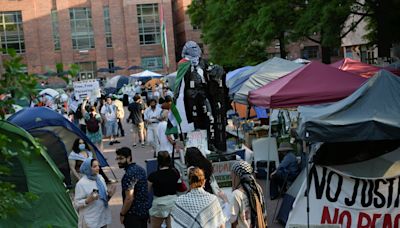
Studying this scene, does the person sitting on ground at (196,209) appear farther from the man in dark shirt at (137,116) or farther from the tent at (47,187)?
the man in dark shirt at (137,116)

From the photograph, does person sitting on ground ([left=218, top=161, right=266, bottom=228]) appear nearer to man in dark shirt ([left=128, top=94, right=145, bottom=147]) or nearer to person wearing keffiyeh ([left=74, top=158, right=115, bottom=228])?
person wearing keffiyeh ([left=74, top=158, right=115, bottom=228])

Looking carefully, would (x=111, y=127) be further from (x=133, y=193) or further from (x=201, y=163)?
(x=201, y=163)

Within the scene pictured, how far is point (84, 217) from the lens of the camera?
7.87m

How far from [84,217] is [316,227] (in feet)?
9.69

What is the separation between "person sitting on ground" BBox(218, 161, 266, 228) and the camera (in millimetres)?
6445

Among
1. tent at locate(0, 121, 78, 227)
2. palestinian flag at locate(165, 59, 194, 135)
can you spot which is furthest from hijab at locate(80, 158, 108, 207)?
palestinian flag at locate(165, 59, 194, 135)

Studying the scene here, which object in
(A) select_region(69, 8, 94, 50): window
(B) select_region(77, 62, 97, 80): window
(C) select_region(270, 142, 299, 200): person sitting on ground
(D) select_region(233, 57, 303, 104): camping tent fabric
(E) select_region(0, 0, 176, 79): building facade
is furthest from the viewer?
(B) select_region(77, 62, 97, 80): window

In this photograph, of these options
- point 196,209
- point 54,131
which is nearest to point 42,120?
point 54,131

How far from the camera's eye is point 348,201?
8086 mm

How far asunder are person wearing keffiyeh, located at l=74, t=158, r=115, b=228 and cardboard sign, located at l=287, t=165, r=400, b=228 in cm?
250

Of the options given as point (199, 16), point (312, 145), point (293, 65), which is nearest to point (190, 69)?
point (312, 145)

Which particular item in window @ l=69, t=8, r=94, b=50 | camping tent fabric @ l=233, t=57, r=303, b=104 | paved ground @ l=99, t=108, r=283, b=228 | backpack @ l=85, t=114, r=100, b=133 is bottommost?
paved ground @ l=99, t=108, r=283, b=228

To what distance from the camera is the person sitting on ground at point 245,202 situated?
645cm

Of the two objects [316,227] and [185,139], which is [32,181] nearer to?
[185,139]
